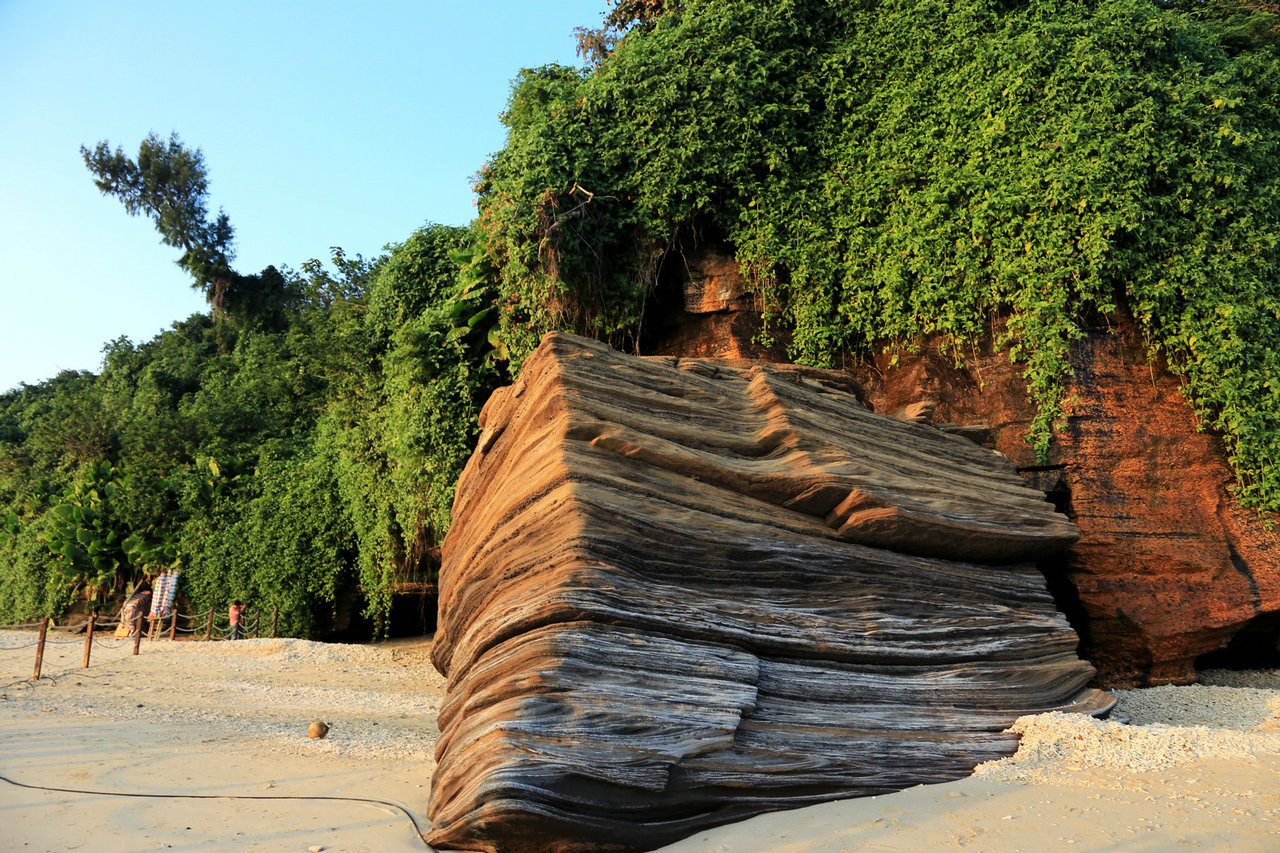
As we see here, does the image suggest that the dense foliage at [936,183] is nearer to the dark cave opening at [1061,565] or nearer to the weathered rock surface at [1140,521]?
the weathered rock surface at [1140,521]

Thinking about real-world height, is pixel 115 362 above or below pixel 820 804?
above

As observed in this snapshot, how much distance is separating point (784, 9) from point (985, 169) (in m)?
3.10

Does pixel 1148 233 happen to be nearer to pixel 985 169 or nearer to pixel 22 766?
pixel 985 169

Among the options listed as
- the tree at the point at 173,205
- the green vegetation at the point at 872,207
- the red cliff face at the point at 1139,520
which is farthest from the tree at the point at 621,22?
the tree at the point at 173,205

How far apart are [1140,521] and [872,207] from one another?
13.6 feet

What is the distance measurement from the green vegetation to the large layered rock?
2.76 meters

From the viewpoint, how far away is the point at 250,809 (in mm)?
3957

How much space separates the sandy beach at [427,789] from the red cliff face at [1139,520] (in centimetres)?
51

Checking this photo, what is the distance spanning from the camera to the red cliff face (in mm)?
6863

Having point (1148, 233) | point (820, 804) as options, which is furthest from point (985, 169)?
point (820, 804)

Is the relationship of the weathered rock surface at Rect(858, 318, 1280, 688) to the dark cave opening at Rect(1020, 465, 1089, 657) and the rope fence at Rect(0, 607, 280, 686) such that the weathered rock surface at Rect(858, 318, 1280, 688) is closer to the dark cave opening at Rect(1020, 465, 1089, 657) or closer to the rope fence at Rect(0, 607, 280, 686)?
the dark cave opening at Rect(1020, 465, 1089, 657)

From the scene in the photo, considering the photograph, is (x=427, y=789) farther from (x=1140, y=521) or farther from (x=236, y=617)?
(x=236, y=617)

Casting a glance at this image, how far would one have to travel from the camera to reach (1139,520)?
700 centimetres

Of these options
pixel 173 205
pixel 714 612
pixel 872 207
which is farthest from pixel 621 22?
pixel 173 205
